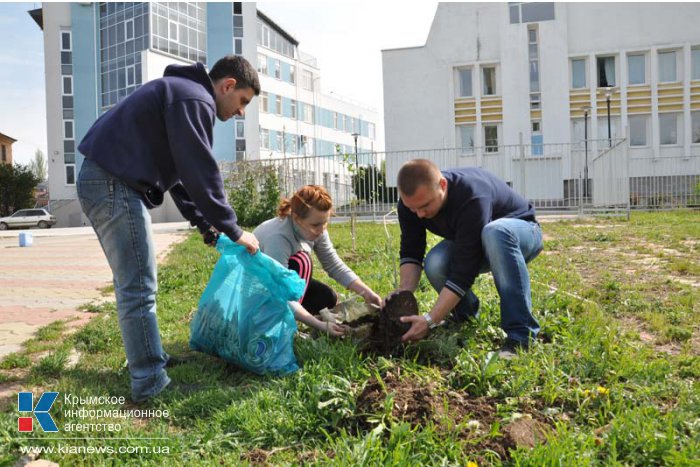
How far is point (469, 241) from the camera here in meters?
3.08

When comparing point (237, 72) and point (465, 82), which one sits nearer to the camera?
point (237, 72)

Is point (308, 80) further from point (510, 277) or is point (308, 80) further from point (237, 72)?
point (510, 277)

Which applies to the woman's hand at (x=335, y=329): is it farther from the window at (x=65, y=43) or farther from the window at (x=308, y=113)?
the window at (x=308, y=113)

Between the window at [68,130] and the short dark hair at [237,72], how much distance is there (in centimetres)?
4322

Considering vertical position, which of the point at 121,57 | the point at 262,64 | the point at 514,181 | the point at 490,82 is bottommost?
→ the point at 514,181

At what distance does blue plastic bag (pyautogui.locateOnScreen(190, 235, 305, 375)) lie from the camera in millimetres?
2980

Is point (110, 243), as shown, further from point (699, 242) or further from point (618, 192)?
point (618, 192)

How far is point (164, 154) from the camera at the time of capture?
2.84m

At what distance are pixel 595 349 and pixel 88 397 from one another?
2.54 m

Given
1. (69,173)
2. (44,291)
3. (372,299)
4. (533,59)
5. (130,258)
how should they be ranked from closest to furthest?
1. (130,258)
2. (372,299)
3. (44,291)
4. (533,59)
5. (69,173)

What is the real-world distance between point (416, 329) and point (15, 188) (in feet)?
168

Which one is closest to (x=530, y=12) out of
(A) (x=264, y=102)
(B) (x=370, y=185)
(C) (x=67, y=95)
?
(B) (x=370, y=185)

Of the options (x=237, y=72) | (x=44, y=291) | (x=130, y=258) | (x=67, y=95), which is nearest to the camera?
(x=130, y=258)

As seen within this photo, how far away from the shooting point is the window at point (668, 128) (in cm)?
2881
